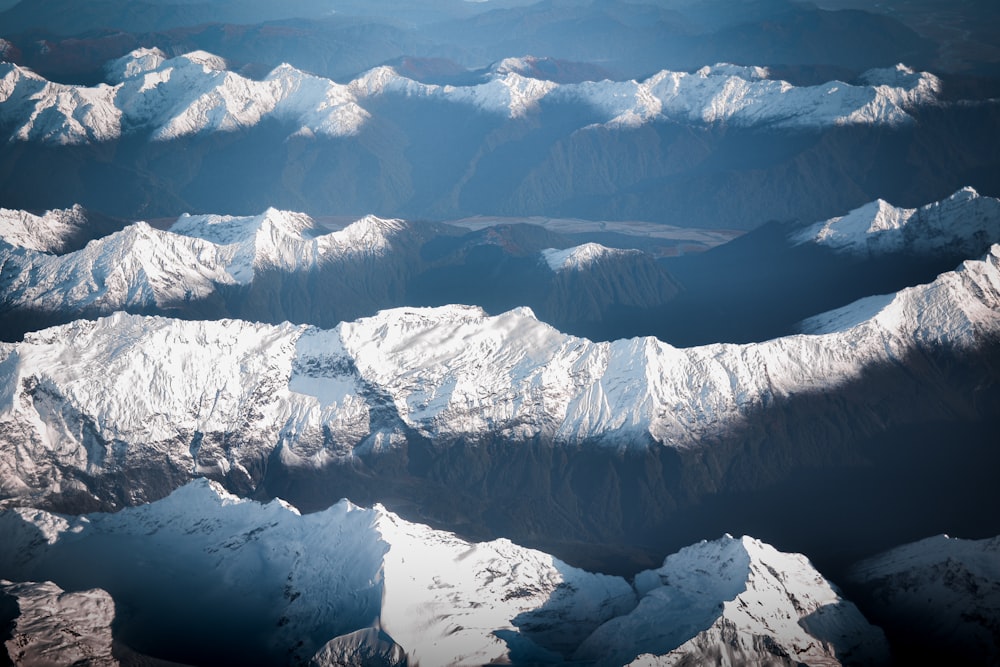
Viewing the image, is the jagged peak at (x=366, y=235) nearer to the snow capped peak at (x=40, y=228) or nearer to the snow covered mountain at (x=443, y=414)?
the snow capped peak at (x=40, y=228)

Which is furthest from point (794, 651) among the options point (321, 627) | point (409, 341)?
point (409, 341)

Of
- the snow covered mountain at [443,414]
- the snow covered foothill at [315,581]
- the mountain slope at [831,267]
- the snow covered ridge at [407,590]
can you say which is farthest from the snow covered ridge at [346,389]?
the mountain slope at [831,267]

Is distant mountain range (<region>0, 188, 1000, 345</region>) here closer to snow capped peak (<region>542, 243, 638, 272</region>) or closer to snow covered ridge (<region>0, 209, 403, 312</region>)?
snow covered ridge (<region>0, 209, 403, 312</region>)

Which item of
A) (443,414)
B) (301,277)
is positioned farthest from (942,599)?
(301,277)

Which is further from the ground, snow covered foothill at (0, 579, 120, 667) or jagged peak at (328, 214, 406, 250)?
snow covered foothill at (0, 579, 120, 667)

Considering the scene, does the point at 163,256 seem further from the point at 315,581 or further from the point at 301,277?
the point at 315,581

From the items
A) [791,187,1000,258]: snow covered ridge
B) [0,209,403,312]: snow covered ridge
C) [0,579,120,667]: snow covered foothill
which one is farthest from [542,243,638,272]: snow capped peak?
[0,579,120,667]: snow covered foothill
